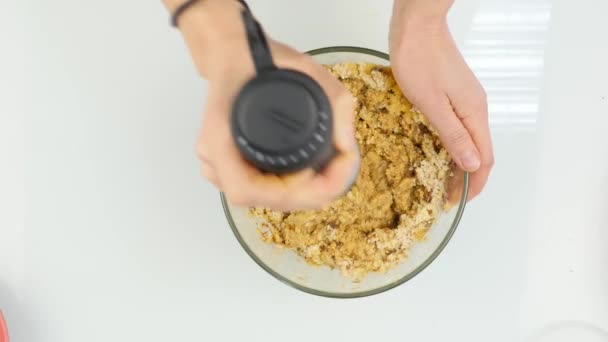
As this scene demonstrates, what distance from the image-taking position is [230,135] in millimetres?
430

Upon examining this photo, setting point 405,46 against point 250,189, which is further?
point 405,46

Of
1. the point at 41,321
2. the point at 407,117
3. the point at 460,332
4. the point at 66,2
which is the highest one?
the point at 66,2

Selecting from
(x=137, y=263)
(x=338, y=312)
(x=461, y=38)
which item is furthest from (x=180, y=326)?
(x=461, y=38)

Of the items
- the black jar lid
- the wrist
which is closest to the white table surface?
the wrist

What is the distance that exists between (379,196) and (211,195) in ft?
0.76

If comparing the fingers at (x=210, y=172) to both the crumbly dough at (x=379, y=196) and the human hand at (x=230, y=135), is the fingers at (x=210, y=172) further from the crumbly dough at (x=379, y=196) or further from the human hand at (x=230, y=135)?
the crumbly dough at (x=379, y=196)

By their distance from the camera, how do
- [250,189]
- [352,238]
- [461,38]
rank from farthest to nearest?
[461,38]
[352,238]
[250,189]

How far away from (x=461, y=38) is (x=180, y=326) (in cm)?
52

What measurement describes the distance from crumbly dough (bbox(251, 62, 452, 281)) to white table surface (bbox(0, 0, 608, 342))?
0.35 ft

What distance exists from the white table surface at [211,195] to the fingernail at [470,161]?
11 centimetres

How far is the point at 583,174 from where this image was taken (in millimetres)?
809

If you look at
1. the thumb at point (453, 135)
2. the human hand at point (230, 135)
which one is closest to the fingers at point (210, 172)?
the human hand at point (230, 135)

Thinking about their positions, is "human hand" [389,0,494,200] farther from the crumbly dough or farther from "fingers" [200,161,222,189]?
"fingers" [200,161,222,189]

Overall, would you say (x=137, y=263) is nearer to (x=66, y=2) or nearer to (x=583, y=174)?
(x=66, y=2)
